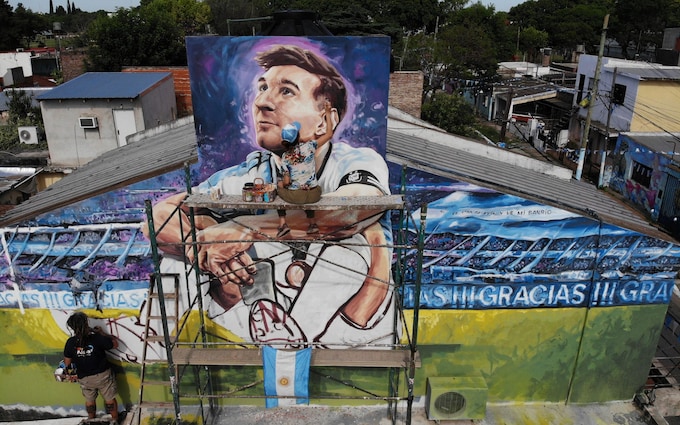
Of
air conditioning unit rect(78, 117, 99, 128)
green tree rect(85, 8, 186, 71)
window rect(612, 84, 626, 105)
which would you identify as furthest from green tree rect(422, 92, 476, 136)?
air conditioning unit rect(78, 117, 99, 128)

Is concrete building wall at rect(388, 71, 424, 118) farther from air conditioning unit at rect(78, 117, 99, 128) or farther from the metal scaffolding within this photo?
the metal scaffolding

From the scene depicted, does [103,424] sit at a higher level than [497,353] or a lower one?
lower

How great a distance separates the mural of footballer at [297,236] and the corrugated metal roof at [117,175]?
625 millimetres

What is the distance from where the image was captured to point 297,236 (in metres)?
8.35

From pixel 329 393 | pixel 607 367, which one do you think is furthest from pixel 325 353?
pixel 607 367

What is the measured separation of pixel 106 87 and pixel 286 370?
15.2 m

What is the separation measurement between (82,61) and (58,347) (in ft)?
91.7

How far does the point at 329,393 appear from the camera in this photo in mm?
9414

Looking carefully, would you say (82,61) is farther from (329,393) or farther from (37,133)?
(329,393)

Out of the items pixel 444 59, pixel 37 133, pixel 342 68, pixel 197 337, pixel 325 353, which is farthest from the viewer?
pixel 444 59

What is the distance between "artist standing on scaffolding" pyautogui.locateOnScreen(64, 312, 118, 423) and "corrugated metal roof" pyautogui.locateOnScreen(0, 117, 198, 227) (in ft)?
6.13

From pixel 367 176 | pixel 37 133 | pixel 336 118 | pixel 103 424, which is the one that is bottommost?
pixel 103 424

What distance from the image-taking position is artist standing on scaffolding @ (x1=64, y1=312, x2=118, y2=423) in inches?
330

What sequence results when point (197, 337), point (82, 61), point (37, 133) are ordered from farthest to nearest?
1. point (82, 61)
2. point (37, 133)
3. point (197, 337)
